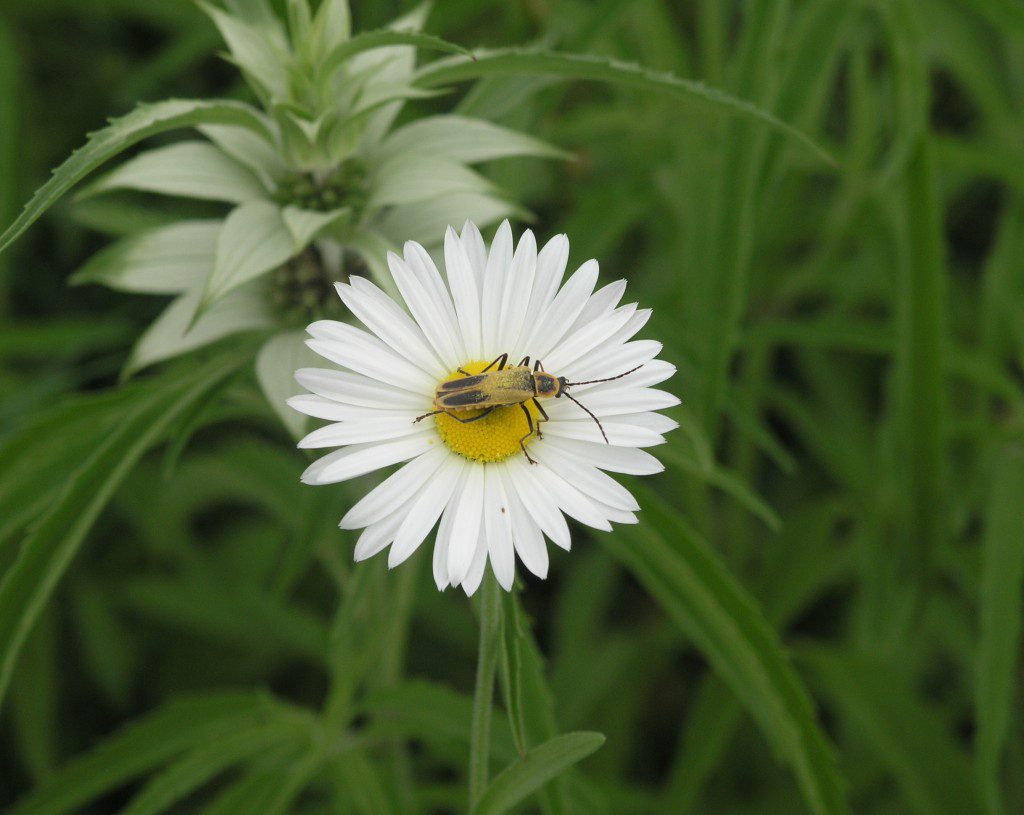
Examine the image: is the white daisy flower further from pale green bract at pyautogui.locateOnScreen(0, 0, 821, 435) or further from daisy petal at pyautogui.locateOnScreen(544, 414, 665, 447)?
pale green bract at pyautogui.locateOnScreen(0, 0, 821, 435)

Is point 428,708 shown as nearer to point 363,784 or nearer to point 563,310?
point 363,784

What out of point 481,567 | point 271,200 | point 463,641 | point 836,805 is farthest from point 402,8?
point 836,805

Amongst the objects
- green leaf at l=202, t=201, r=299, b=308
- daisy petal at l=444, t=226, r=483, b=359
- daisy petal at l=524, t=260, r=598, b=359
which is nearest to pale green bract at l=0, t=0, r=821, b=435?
green leaf at l=202, t=201, r=299, b=308

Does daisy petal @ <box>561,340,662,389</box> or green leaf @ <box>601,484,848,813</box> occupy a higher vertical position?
daisy petal @ <box>561,340,662,389</box>

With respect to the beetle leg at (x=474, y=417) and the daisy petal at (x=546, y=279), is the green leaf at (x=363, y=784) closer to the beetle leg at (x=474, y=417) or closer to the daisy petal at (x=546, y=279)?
the beetle leg at (x=474, y=417)

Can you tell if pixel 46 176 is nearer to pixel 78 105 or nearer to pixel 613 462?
pixel 78 105

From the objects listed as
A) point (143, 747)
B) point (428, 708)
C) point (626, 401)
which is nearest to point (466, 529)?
point (626, 401)
